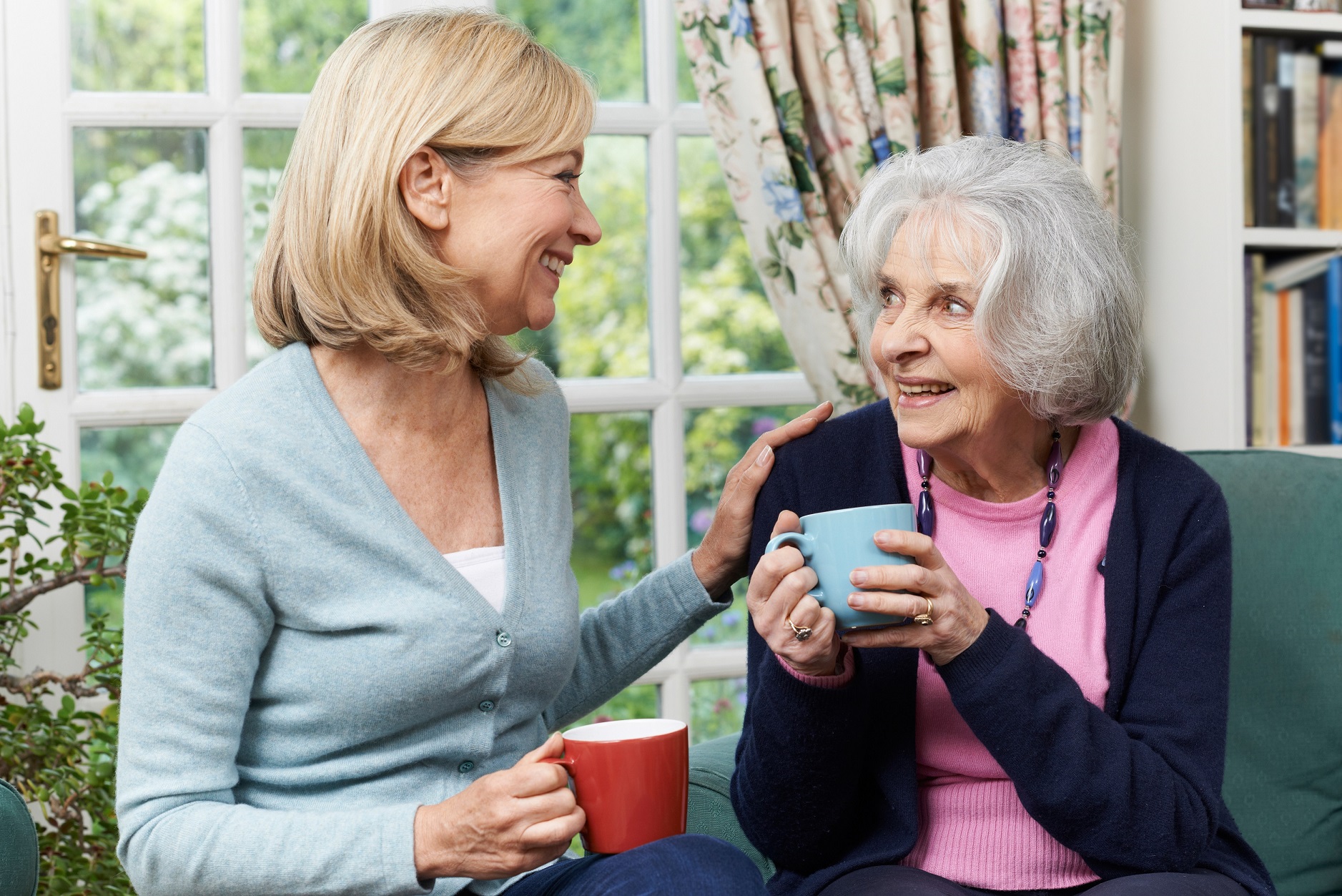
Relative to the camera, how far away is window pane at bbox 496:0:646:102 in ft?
7.86

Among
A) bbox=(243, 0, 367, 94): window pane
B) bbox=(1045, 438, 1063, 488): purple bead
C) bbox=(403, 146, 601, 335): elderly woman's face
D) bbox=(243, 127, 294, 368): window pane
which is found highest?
bbox=(243, 0, 367, 94): window pane

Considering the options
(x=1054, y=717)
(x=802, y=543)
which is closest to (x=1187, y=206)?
(x=1054, y=717)

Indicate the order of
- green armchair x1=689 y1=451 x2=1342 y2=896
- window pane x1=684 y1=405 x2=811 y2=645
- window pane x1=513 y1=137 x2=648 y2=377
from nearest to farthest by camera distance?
green armchair x1=689 y1=451 x2=1342 y2=896, window pane x1=684 y1=405 x2=811 y2=645, window pane x1=513 y1=137 x2=648 y2=377

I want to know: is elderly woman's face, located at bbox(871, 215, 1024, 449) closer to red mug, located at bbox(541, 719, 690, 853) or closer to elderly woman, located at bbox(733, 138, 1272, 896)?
elderly woman, located at bbox(733, 138, 1272, 896)

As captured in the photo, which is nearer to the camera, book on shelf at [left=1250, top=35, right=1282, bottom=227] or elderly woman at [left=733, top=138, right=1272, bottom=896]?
elderly woman at [left=733, top=138, right=1272, bottom=896]

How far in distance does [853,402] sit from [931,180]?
84 centimetres

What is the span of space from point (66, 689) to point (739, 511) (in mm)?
984

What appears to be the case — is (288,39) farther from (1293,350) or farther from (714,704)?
(1293,350)

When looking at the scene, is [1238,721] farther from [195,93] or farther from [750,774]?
[195,93]

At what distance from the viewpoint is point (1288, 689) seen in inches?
60.9

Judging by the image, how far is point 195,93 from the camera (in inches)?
80.4

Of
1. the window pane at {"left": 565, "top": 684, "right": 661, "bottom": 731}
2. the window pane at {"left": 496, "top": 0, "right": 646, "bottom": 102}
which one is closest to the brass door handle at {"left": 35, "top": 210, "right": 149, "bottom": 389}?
the window pane at {"left": 496, "top": 0, "right": 646, "bottom": 102}

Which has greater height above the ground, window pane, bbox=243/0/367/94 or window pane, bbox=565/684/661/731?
window pane, bbox=243/0/367/94

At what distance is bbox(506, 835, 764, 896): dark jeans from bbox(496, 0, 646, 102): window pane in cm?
168
